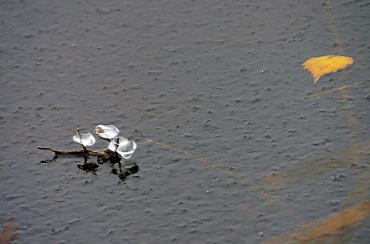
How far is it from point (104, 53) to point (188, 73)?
0.30 metres

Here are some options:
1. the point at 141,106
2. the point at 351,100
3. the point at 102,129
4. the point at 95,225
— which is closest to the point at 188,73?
the point at 141,106

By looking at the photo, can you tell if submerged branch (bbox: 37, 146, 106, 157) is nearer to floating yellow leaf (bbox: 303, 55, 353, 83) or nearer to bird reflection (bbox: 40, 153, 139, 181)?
bird reflection (bbox: 40, 153, 139, 181)

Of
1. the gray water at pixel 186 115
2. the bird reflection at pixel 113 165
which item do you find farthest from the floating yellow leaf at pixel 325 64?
the bird reflection at pixel 113 165

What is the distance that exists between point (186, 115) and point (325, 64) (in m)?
0.47

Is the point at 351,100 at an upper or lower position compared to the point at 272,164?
upper

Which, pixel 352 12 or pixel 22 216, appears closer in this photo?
pixel 22 216

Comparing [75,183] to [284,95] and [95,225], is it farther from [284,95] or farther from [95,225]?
[284,95]

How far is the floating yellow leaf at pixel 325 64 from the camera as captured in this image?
2303 millimetres

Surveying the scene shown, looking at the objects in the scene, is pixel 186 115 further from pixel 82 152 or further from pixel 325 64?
pixel 325 64

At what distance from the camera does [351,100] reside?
221 cm

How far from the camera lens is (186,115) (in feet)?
7.24

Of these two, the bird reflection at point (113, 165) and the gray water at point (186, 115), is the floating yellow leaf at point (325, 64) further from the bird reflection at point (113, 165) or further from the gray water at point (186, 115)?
the bird reflection at point (113, 165)

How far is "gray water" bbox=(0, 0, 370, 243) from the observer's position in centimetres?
191

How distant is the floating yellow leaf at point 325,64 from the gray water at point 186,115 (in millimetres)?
26
